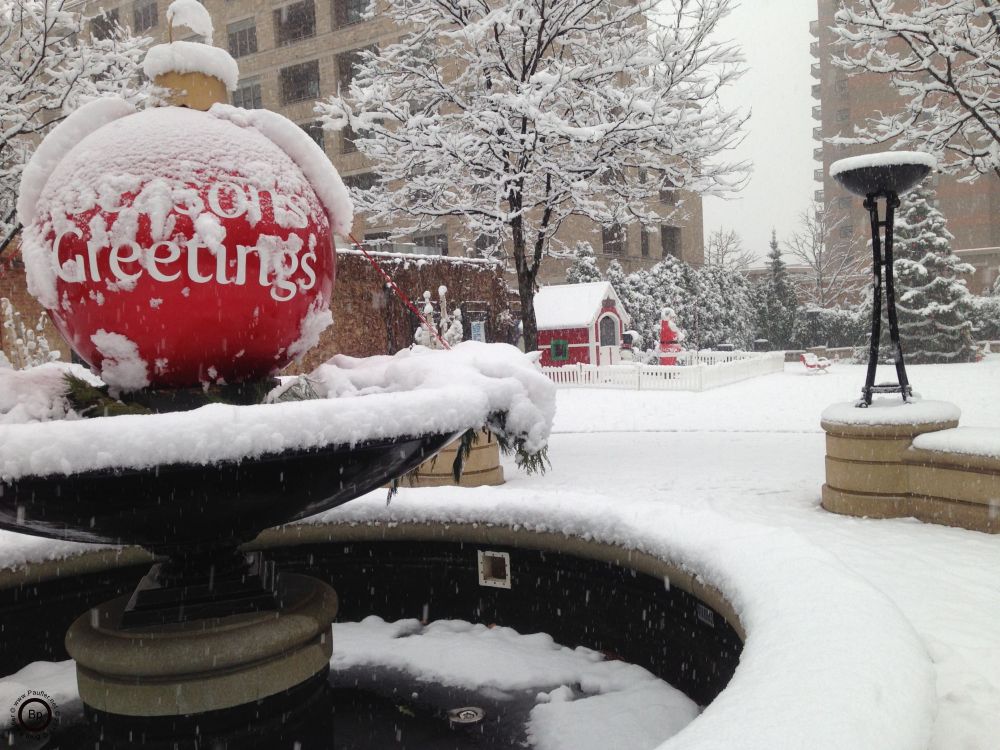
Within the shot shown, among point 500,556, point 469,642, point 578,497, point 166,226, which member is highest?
point 166,226

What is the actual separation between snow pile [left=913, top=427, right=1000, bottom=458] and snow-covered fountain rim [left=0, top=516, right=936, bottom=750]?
405 centimetres

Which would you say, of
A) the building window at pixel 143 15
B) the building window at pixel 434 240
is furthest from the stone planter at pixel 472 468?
the building window at pixel 143 15

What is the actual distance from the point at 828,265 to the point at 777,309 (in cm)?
1319

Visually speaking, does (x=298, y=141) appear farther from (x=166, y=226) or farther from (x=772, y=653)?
(x=772, y=653)

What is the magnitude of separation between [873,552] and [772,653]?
14.8ft

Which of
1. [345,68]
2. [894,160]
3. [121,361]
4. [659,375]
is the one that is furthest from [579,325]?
[121,361]

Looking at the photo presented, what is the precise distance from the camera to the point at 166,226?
6.38 feet

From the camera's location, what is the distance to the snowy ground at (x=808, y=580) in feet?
4.50

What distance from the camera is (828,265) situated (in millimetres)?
48438

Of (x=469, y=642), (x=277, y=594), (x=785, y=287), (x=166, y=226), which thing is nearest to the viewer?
(x=166, y=226)

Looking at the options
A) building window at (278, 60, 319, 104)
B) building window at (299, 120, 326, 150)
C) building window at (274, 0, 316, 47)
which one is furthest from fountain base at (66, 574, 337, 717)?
building window at (274, 0, 316, 47)

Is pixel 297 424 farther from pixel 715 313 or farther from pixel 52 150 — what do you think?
pixel 715 313

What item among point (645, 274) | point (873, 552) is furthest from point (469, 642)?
point (645, 274)

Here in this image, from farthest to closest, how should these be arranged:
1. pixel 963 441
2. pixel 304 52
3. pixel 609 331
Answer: pixel 304 52, pixel 609 331, pixel 963 441
